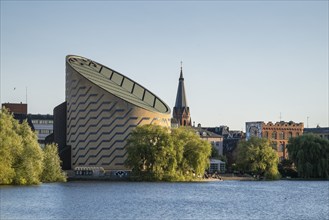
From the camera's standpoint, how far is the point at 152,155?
92.7m

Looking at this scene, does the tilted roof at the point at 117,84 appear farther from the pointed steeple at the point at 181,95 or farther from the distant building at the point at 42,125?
the pointed steeple at the point at 181,95

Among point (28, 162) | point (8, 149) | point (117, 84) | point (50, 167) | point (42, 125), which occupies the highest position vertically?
point (117, 84)

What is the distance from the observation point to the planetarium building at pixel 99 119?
105938 mm

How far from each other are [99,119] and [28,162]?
120 ft

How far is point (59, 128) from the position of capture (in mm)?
114312

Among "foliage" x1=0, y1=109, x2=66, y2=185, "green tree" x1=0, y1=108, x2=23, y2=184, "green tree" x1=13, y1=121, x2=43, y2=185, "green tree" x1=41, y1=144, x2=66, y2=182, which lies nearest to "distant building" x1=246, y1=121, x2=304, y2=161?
"green tree" x1=41, y1=144, x2=66, y2=182

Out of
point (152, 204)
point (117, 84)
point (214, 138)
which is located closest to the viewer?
point (152, 204)

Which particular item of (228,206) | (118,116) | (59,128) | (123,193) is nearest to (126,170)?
(118,116)

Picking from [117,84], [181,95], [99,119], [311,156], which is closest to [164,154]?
[99,119]

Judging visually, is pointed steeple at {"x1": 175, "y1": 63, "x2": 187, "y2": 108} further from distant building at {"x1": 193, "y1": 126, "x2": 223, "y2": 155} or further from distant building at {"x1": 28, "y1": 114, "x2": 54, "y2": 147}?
distant building at {"x1": 28, "y1": 114, "x2": 54, "y2": 147}

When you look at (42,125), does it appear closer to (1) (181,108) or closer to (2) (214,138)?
(1) (181,108)

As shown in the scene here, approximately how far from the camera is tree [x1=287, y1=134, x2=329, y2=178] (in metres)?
112

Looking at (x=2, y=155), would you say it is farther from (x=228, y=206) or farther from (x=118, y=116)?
(x=118, y=116)

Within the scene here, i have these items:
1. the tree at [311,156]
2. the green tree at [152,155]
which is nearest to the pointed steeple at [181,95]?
the tree at [311,156]
